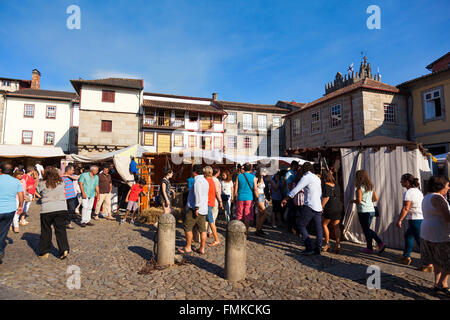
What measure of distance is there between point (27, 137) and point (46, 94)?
5.93 m

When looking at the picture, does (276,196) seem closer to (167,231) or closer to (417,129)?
(167,231)

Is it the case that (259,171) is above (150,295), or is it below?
above

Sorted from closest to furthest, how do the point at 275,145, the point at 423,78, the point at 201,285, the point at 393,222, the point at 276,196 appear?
the point at 201,285 → the point at 393,222 → the point at 276,196 → the point at 423,78 → the point at 275,145

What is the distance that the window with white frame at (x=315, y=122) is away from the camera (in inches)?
858

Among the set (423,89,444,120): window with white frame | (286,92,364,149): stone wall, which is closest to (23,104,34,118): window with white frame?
(286,92,364,149): stone wall

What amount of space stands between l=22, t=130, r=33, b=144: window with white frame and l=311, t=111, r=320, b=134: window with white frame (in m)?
31.2

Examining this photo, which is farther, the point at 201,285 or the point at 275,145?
the point at 275,145

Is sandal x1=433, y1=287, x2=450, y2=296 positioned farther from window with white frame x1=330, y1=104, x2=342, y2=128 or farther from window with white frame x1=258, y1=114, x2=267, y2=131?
window with white frame x1=258, y1=114, x2=267, y2=131

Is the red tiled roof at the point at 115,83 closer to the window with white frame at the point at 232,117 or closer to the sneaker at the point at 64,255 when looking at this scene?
the window with white frame at the point at 232,117

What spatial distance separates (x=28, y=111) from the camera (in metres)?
30.5

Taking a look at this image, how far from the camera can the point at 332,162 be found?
8.03m

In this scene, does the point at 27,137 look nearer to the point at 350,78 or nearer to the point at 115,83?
the point at 115,83

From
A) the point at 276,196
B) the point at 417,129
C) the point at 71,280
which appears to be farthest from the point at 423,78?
the point at 71,280

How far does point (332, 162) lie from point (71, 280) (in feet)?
23.7
